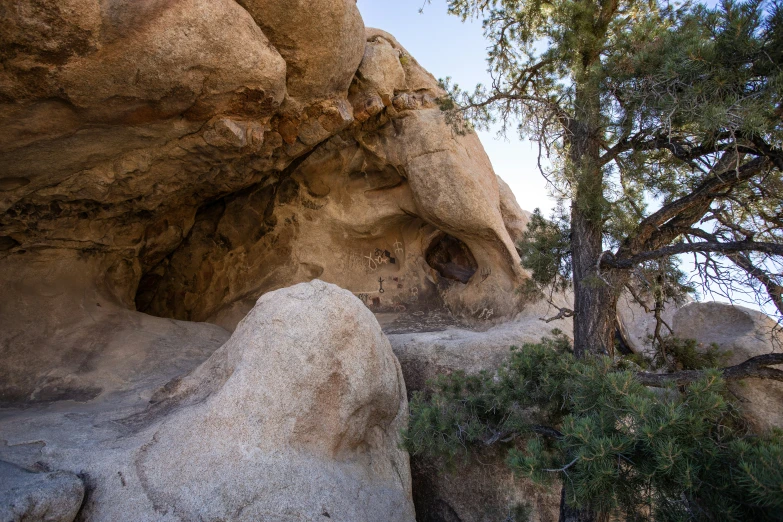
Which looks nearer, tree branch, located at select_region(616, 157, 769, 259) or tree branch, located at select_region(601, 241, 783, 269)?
tree branch, located at select_region(601, 241, 783, 269)

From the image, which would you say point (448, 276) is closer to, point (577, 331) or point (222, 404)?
point (577, 331)

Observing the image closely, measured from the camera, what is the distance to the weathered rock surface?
3.13m

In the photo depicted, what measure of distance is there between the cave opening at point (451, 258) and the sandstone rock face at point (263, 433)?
289 centimetres

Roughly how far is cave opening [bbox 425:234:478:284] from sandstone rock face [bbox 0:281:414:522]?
289 cm

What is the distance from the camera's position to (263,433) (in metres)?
3.90

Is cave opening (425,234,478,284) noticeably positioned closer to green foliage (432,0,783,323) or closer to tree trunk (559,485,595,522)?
green foliage (432,0,783,323)

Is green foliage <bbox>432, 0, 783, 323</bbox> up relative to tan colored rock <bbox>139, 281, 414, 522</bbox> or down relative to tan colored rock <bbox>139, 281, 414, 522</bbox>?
up

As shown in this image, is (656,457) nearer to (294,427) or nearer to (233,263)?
(294,427)

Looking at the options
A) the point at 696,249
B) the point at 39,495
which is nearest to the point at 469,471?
the point at 696,249

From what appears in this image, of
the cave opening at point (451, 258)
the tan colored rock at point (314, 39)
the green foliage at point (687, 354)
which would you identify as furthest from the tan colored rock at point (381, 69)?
the green foliage at point (687, 354)

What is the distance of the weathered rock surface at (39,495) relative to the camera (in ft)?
10.3

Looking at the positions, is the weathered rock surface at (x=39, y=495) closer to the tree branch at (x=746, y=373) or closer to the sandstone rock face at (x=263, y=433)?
the sandstone rock face at (x=263, y=433)

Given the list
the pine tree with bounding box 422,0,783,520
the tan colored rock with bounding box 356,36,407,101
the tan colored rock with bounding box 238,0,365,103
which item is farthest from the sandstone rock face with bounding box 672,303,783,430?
the tan colored rock with bounding box 238,0,365,103

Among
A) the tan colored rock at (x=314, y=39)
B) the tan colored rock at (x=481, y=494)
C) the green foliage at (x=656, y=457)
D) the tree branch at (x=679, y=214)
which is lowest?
the tan colored rock at (x=481, y=494)
